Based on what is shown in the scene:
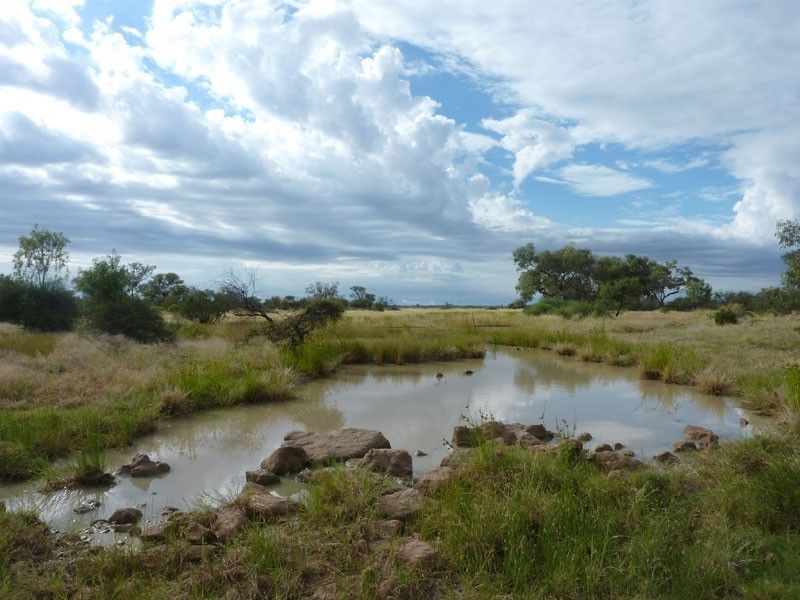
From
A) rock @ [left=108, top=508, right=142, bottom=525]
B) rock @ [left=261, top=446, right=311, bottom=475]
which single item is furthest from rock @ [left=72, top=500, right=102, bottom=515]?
rock @ [left=261, top=446, right=311, bottom=475]

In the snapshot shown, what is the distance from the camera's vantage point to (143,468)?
745cm

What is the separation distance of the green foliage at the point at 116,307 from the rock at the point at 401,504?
15686mm

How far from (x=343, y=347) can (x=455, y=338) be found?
18.6 ft

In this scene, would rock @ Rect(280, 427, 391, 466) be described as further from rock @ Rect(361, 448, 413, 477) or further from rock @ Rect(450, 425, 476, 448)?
rock @ Rect(450, 425, 476, 448)

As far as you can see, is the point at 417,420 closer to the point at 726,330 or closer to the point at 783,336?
the point at 783,336

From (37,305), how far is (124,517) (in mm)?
21505

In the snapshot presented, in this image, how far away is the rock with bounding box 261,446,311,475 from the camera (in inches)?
293

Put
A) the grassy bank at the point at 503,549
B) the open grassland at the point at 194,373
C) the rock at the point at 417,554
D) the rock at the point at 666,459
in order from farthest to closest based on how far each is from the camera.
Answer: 1. the open grassland at the point at 194,373
2. the rock at the point at 666,459
3. the rock at the point at 417,554
4. the grassy bank at the point at 503,549

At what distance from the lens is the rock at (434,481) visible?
5854mm

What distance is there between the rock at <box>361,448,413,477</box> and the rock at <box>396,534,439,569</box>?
2.32 meters

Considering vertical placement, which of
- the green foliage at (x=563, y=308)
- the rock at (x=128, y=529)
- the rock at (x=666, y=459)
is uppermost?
the green foliage at (x=563, y=308)

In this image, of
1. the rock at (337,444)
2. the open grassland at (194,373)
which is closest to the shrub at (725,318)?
the open grassland at (194,373)

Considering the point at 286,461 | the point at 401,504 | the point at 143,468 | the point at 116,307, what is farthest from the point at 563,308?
the point at 401,504

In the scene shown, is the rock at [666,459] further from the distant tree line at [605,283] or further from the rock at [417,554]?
the distant tree line at [605,283]
